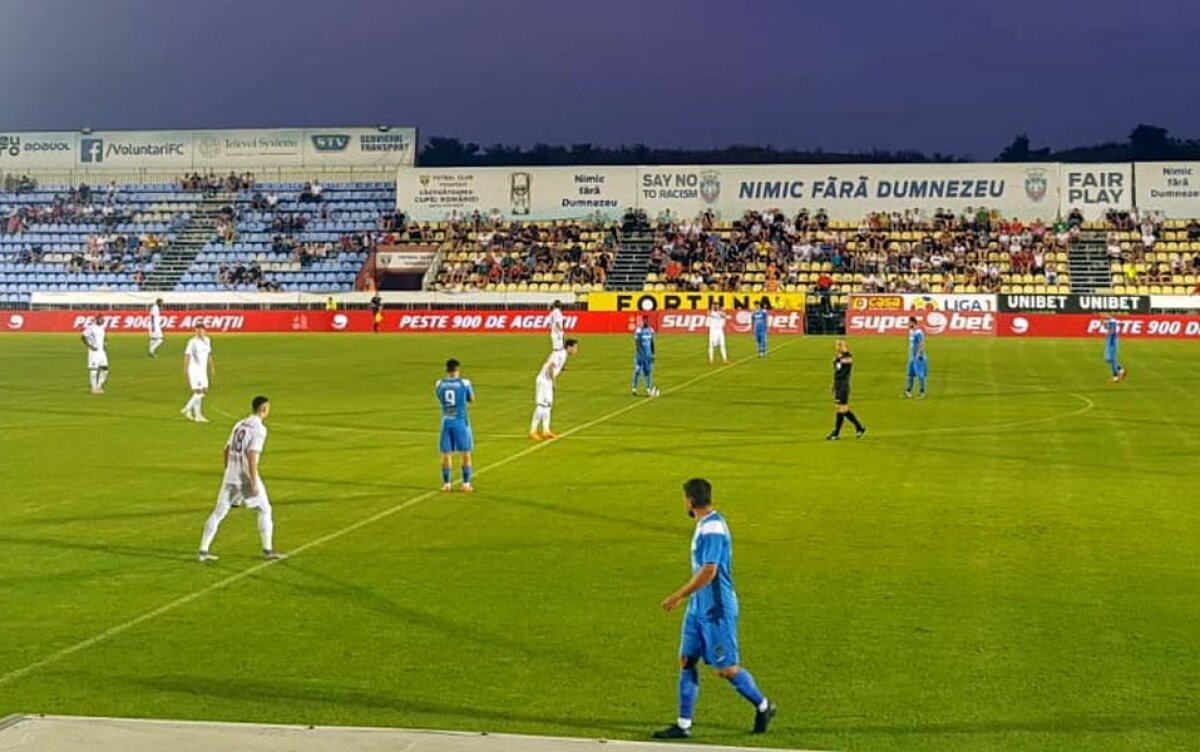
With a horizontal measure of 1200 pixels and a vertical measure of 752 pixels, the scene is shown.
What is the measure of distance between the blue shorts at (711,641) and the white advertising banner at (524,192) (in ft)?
260

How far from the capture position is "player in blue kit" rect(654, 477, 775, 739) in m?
9.87

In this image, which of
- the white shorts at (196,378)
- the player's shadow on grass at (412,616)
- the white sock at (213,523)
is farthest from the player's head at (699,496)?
the white shorts at (196,378)

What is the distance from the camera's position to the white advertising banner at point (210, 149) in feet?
308

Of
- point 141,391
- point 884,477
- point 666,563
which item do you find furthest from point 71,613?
point 141,391

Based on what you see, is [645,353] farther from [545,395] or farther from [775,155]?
[775,155]

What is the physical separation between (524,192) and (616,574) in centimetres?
7495

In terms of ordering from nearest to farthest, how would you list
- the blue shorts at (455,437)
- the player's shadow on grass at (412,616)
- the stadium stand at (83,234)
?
the player's shadow on grass at (412,616)
the blue shorts at (455,437)
the stadium stand at (83,234)

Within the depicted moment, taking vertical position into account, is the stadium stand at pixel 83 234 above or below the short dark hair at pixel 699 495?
above

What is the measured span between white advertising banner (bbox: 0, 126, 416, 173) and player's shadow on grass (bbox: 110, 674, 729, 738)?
8392cm

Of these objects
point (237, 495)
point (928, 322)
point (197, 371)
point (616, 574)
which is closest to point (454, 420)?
point (237, 495)

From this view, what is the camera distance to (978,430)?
2938 centimetres

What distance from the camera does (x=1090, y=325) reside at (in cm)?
6688

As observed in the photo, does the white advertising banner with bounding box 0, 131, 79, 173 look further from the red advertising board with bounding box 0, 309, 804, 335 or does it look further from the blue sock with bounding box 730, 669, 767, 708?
the blue sock with bounding box 730, 669, 767, 708

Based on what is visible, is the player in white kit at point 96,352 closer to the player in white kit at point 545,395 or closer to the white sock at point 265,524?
the player in white kit at point 545,395
